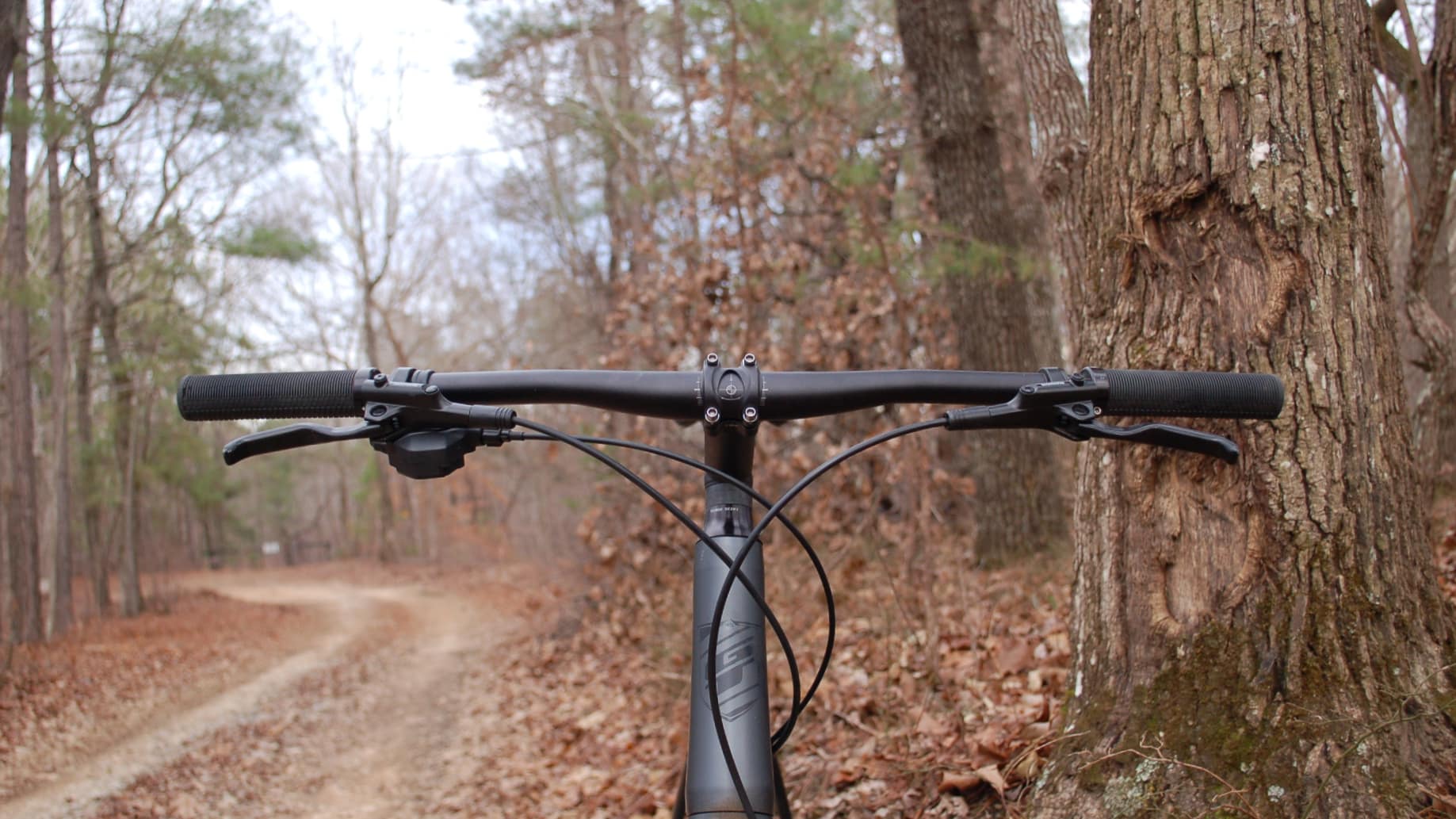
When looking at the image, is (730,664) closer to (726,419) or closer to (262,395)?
(726,419)

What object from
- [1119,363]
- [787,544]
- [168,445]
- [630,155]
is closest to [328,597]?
[168,445]

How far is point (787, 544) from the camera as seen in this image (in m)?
8.75

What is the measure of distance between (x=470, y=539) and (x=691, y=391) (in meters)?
39.8

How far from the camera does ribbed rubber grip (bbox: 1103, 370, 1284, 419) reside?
171 centimetres

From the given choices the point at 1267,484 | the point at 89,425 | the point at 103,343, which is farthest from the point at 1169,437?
the point at 89,425

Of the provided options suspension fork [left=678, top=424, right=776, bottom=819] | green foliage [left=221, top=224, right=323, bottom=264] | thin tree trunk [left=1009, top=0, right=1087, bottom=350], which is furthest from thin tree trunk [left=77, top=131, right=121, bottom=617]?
suspension fork [left=678, top=424, right=776, bottom=819]

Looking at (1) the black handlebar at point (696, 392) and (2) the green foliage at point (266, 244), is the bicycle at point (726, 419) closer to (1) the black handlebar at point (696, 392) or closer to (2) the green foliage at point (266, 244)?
(1) the black handlebar at point (696, 392)

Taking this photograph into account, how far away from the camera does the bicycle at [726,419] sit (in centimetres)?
150

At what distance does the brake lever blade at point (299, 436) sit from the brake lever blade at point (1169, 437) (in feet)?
3.98

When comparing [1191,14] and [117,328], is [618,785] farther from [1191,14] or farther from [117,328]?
[117,328]

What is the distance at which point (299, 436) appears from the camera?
1607 millimetres

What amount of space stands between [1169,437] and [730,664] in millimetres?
901

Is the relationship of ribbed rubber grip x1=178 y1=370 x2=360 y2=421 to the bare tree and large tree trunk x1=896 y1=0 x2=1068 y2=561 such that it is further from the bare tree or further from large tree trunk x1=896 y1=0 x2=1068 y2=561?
large tree trunk x1=896 y1=0 x2=1068 y2=561

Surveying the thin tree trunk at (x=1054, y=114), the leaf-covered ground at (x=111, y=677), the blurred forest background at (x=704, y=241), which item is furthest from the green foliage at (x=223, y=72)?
the thin tree trunk at (x=1054, y=114)
